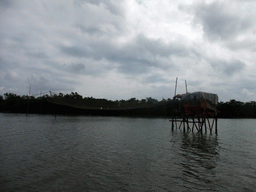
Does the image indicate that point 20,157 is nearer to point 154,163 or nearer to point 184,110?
point 154,163

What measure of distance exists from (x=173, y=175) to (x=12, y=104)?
5254 inches

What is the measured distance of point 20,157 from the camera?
11344 mm

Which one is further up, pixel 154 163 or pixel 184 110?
pixel 184 110

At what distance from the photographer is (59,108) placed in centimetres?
10244

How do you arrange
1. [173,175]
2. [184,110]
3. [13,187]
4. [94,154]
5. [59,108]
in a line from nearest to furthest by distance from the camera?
[13,187], [173,175], [94,154], [184,110], [59,108]

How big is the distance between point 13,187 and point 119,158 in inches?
239

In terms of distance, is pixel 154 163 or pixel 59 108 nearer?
pixel 154 163

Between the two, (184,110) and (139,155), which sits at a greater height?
(184,110)

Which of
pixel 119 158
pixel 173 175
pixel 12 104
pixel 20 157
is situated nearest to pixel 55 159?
pixel 20 157

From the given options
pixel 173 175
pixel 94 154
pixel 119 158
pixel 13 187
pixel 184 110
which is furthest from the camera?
pixel 184 110

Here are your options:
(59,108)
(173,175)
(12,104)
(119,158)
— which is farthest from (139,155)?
(12,104)

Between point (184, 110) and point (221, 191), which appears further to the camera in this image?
point (184, 110)

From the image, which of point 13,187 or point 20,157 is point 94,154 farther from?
point 13,187

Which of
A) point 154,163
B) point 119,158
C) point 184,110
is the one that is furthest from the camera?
point 184,110
